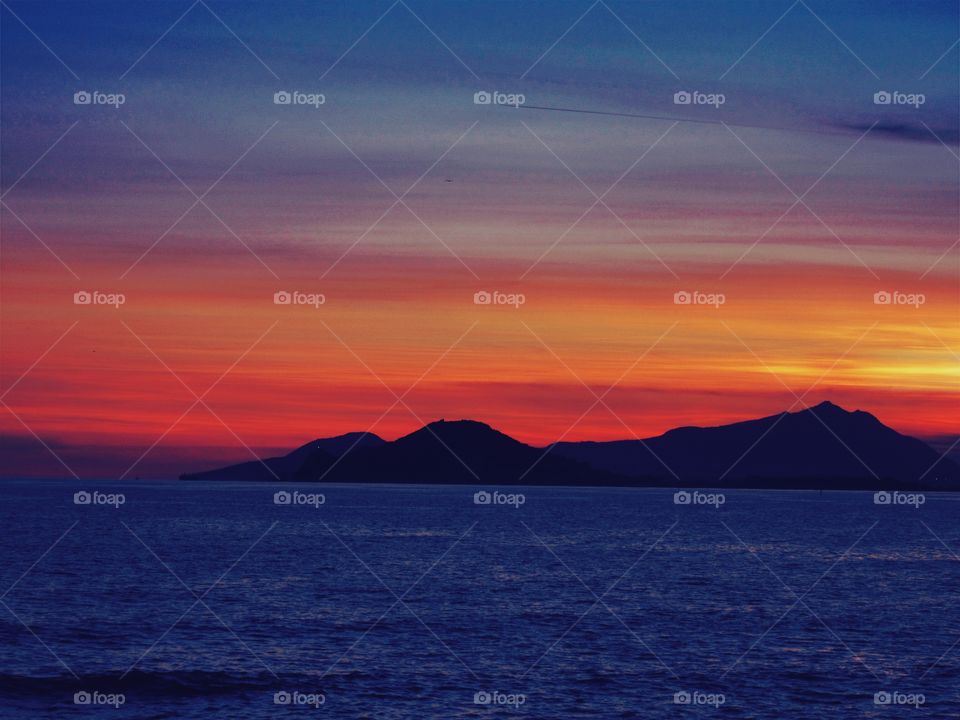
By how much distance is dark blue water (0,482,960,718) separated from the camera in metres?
49.1

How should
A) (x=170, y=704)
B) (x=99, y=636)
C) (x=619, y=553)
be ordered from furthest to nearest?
(x=619, y=553) → (x=99, y=636) → (x=170, y=704)

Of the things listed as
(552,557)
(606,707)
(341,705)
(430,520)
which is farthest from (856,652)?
(430,520)

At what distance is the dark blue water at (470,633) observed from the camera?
49125 millimetres

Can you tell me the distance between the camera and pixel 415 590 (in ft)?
279

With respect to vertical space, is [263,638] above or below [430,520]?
below

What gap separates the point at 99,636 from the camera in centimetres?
6275

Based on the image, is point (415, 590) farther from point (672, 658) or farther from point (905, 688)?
point (905, 688)

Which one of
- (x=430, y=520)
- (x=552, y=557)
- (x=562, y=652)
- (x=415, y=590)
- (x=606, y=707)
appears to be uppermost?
(x=430, y=520)

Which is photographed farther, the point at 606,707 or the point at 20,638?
the point at 20,638

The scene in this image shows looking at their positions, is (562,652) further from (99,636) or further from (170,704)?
(99,636)

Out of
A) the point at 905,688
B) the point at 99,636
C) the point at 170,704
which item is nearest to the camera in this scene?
the point at 170,704

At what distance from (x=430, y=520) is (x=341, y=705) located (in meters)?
152

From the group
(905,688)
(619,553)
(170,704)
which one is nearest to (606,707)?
(905,688)

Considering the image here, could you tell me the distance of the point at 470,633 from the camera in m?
65.1
